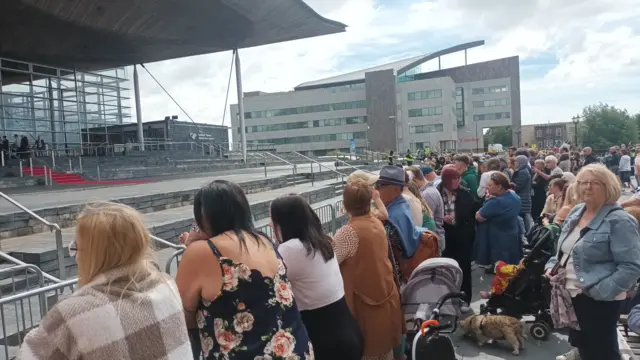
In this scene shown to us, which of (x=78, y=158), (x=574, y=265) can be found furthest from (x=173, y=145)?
(x=574, y=265)

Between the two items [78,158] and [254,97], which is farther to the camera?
[254,97]

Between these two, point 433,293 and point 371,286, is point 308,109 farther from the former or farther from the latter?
point 371,286

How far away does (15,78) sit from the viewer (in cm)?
2711

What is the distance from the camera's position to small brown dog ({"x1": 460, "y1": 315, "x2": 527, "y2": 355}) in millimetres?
4637

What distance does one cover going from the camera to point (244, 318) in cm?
212

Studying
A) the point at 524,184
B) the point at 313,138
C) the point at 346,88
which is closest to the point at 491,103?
the point at 346,88

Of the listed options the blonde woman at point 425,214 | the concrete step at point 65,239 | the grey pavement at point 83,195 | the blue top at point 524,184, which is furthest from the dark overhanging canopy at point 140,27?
the blonde woman at point 425,214

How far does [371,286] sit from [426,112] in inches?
3276

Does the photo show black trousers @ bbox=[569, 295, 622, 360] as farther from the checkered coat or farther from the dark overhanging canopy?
the dark overhanging canopy

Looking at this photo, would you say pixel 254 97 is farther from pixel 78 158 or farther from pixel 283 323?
pixel 283 323

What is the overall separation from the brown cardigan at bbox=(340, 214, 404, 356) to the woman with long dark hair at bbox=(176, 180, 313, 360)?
3.31 feet

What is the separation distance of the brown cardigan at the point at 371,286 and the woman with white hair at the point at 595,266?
134 cm

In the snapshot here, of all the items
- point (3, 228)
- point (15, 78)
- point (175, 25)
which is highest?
point (175, 25)

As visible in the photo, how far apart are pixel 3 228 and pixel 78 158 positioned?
15447 mm
